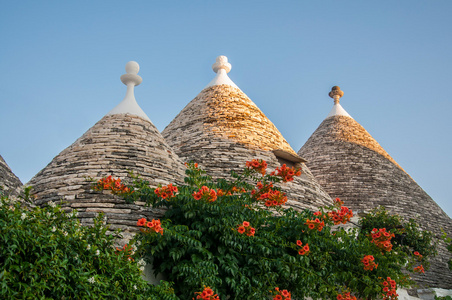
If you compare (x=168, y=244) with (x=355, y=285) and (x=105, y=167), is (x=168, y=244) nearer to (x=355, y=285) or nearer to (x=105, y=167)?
(x=105, y=167)

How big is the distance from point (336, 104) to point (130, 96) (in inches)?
363

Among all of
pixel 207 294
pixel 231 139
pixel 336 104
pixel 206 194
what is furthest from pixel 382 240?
pixel 336 104

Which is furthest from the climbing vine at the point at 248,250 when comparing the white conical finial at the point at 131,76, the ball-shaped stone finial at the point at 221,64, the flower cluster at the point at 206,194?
the ball-shaped stone finial at the point at 221,64

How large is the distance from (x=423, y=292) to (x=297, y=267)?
17.2 ft

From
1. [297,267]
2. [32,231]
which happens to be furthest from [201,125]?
[32,231]

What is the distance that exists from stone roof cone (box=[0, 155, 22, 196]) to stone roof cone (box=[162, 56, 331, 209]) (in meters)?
3.60

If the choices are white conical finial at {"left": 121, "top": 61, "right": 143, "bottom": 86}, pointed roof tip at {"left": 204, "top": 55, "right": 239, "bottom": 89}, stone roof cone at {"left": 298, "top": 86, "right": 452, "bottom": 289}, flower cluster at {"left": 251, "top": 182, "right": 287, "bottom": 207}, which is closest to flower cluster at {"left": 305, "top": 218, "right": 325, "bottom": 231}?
flower cluster at {"left": 251, "top": 182, "right": 287, "bottom": 207}

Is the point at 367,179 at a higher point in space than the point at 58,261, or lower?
higher

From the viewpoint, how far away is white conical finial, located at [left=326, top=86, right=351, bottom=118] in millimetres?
15345

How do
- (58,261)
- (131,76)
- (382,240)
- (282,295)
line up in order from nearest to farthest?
(58,261) < (282,295) < (382,240) < (131,76)

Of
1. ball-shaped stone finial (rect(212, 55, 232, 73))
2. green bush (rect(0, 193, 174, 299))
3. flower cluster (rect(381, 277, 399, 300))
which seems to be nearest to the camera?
green bush (rect(0, 193, 174, 299))

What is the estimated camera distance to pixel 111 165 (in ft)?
22.0

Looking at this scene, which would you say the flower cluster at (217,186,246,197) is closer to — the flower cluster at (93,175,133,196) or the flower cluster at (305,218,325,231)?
the flower cluster at (305,218,325,231)

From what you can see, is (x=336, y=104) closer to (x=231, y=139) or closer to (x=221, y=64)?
(x=221, y=64)
